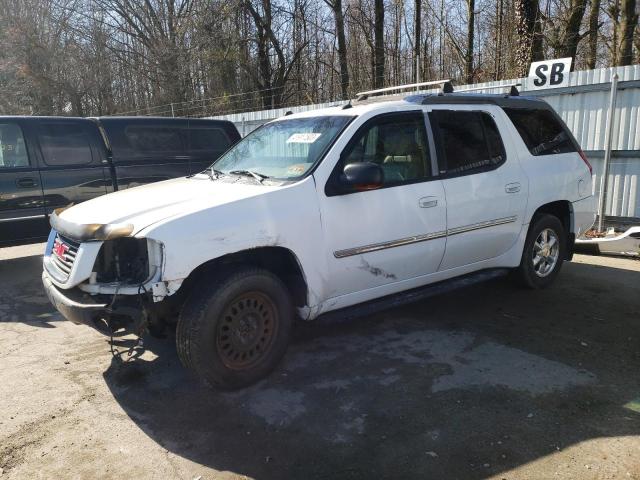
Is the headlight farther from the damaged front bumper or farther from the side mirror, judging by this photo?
the side mirror

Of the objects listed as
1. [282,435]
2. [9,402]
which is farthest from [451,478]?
[9,402]

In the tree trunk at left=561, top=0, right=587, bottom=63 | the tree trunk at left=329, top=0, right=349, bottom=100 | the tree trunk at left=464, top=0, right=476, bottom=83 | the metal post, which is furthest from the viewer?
the tree trunk at left=329, top=0, right=349, bottom=100

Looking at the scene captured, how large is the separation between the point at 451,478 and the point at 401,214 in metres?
1.99

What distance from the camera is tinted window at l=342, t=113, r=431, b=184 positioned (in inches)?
160

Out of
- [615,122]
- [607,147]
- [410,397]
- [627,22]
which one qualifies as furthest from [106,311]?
[627,22]

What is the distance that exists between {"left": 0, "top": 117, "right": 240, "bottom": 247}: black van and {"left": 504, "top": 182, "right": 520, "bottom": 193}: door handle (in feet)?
15.7

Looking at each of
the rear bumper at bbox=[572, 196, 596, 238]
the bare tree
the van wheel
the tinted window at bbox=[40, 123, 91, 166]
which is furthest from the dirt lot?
the bare tree

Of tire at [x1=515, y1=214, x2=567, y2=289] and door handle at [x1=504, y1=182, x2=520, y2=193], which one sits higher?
door handle at [x1=504, y1=182, x2=520, y2=193]

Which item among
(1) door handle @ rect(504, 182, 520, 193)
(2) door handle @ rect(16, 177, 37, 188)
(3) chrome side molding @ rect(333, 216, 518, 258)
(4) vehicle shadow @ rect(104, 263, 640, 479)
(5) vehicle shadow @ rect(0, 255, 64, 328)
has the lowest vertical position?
(4) vehicle shadow @ rect(104, 263, 640, 479)

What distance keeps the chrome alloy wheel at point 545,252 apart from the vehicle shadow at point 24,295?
15.9 ft

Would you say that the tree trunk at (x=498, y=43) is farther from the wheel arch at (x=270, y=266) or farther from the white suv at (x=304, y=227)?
the wheel arch at (x=270, y=266)

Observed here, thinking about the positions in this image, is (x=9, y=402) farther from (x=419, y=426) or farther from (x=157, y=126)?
(x=157, y=126)

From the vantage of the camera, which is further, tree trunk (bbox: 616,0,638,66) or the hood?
A: tree trunk (bbox: 616,0,638,66)

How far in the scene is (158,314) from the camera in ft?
11.0
